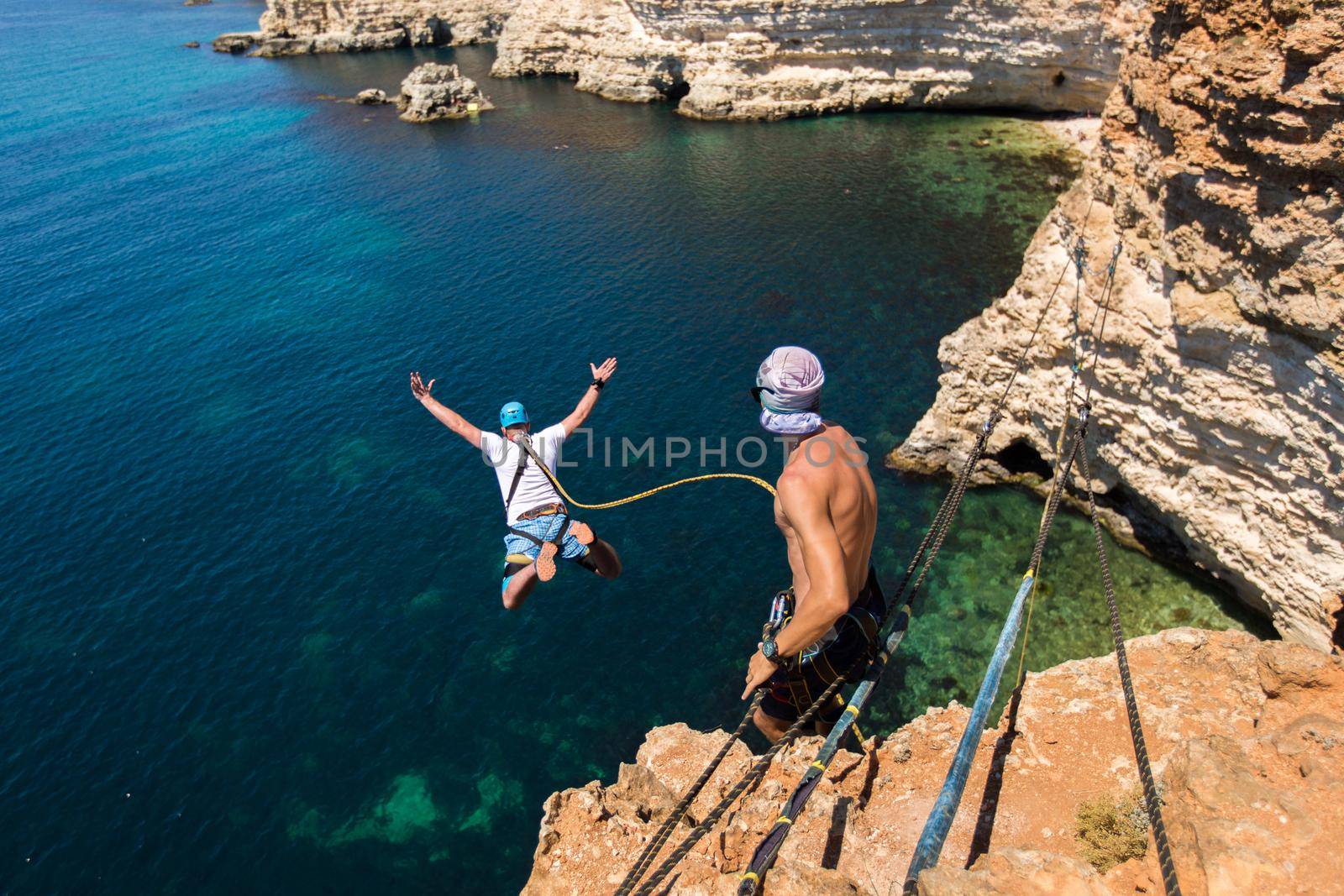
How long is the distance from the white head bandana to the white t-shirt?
18.9ft

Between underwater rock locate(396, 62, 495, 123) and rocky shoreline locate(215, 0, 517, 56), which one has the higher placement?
rocky shoreline locate(215, 0, 517, 56)

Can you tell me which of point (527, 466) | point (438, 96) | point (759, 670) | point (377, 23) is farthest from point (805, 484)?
point (377, 23)

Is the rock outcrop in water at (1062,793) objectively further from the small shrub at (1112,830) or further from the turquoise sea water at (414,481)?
the turquoise sea water at (414,481)

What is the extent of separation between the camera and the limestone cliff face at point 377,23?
97375 mm

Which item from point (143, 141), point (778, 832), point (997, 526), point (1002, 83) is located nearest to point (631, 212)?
point (1002, 83)

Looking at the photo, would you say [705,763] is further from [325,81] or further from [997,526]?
[325,81]

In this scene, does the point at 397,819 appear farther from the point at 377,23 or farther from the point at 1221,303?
the point at 377,23

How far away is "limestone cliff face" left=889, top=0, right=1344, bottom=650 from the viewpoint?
14.3 m

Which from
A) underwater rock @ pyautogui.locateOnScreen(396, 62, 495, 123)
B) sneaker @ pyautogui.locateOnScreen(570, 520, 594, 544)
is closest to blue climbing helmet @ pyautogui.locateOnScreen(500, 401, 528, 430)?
sneaker @ pyautogui.locateOnScreen(570, 520, 594, 544)

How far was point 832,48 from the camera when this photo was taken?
57531 mm

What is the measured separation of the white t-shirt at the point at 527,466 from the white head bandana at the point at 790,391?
227 inches

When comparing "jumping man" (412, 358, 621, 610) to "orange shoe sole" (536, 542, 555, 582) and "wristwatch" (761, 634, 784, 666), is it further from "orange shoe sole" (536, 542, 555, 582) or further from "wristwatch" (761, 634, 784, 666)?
"wristwatch" (761, 634, 784, 666)

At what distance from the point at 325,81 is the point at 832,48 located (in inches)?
2356

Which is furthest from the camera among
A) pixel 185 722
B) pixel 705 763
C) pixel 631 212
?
pixel 631 212
